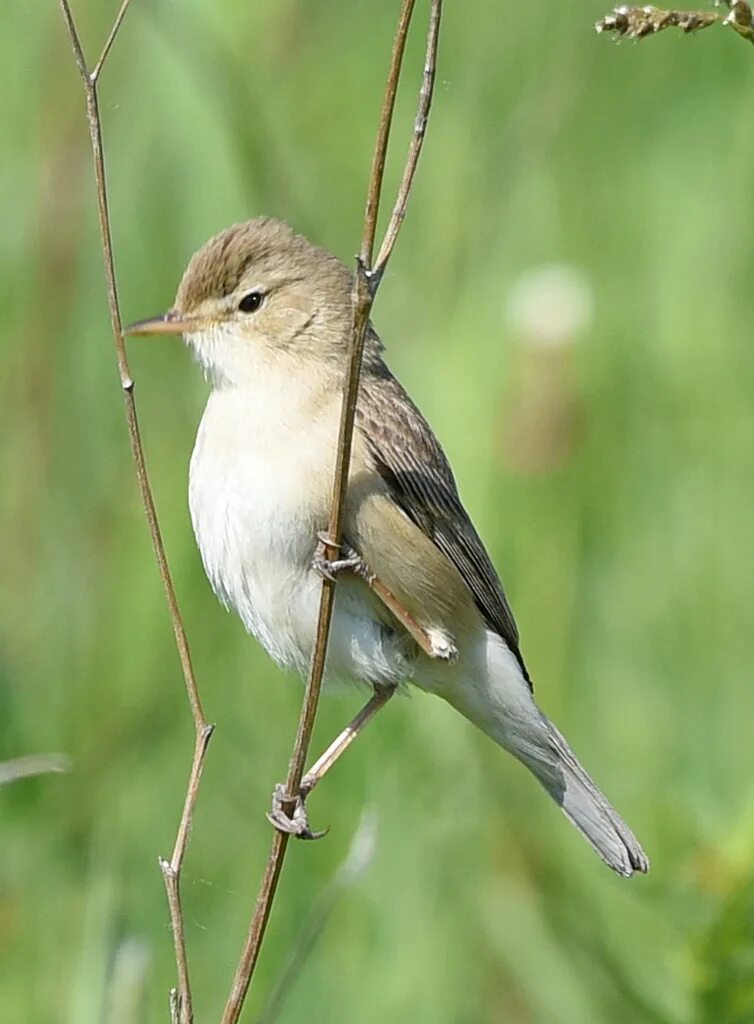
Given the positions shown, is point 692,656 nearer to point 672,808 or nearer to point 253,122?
point 672,808

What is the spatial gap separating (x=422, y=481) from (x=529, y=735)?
2.36 feet

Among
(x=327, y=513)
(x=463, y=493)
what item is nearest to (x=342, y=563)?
(x=327, y=513)

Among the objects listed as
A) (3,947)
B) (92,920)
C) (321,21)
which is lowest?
(3,947)

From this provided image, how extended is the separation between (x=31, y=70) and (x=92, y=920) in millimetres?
3392

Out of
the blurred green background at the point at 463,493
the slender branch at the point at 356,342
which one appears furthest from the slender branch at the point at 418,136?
the blurred green background at the point at 463,493

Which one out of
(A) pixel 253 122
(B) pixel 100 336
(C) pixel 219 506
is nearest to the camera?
(C) pixel 219 506

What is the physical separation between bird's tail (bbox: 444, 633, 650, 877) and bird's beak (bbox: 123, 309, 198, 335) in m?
0.97

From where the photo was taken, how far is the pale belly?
358 cm

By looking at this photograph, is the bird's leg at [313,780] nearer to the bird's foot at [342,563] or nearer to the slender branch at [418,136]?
the bird's foot at [342,563]

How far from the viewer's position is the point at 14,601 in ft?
18.3

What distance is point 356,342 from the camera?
2.64 meters

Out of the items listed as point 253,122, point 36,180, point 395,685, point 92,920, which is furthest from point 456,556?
point 36,180

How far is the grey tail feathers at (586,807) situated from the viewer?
4.00 metres

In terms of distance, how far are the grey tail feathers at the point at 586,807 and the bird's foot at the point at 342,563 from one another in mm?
959
